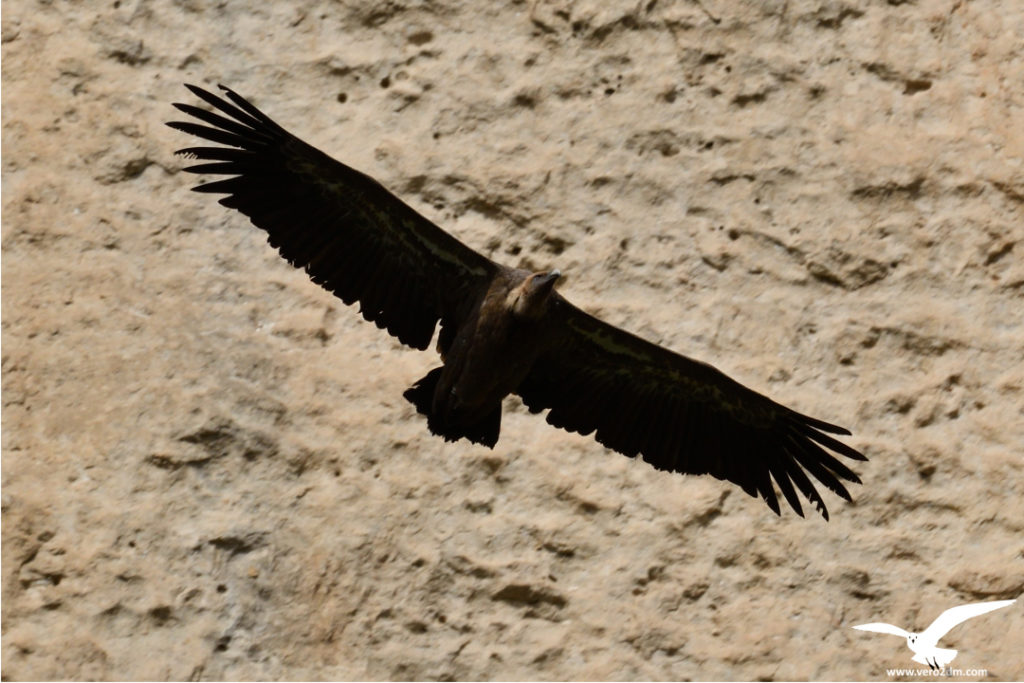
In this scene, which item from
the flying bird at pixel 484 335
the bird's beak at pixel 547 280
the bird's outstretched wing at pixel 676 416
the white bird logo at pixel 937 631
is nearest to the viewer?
the bird's beak at pixel 547 280

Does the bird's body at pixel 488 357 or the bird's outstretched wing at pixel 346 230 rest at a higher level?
the bird's outstretched wing at pixel 346 230

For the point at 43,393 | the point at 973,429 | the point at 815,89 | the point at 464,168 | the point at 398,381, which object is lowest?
the point at 43,393

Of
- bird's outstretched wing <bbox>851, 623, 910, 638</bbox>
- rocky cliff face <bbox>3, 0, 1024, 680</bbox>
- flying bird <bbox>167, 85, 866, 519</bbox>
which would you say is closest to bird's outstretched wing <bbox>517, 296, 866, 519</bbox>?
flying bird <bbox>167, 85, 866, 519</bbox>

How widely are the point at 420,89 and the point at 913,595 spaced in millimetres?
3257

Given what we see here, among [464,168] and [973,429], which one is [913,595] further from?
[464,168]

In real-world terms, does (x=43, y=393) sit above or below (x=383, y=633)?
above

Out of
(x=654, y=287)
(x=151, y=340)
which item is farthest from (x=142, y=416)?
(x=654, y=287)

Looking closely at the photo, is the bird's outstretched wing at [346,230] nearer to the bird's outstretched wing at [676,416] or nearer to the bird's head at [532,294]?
the bird's head at [532,294]

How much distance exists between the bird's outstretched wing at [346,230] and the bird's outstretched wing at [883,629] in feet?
8.55

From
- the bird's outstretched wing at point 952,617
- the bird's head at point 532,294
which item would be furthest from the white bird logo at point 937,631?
the bird's head at point 532,294

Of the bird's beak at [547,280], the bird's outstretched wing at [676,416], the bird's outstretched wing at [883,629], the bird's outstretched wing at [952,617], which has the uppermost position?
the bird's beak at [547,280]

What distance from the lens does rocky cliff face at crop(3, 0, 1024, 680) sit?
7.53 m

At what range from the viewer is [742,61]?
8156 mm

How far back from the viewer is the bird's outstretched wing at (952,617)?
7.52 metres
